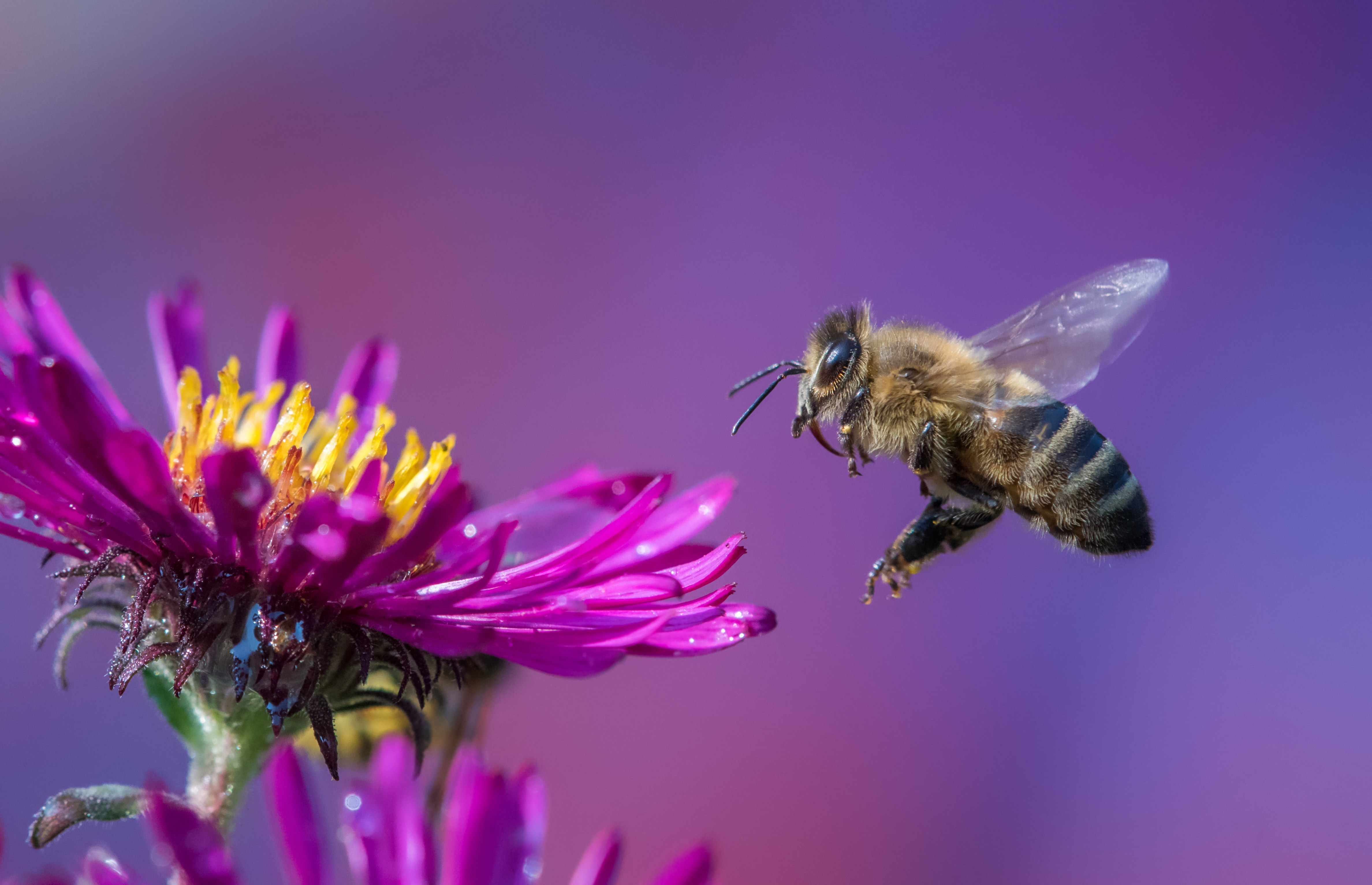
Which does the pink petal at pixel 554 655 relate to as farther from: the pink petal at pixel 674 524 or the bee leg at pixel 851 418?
the bee leg at pixel 851 418

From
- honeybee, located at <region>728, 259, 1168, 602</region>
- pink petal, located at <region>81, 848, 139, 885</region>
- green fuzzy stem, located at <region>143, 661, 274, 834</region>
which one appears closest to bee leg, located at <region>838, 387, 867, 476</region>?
honeybee, located at <region>728, 259, 1168, 602</region>

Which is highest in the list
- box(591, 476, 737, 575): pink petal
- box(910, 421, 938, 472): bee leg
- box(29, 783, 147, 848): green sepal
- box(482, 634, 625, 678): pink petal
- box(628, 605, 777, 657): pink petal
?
box(910, 421, 938, 472): bee leg

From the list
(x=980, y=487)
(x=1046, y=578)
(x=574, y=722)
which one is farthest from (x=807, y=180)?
(x=980, y=487)

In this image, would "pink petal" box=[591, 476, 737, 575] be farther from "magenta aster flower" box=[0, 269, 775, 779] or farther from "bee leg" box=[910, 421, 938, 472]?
"bee leg" box=[910, 421, 938, 472]

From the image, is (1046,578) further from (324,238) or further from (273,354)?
(273,354)

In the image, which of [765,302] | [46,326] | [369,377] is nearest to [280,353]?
[369,377]

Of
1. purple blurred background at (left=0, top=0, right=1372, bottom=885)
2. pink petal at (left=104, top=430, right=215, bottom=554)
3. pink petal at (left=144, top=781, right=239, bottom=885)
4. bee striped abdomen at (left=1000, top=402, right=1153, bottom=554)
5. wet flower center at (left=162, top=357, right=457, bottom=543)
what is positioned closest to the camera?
pink petal at (left=144, top=781, right=239, bottom=885)

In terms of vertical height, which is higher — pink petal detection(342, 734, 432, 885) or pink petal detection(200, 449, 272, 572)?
pink petal detection(200, 449, 272, 572)
